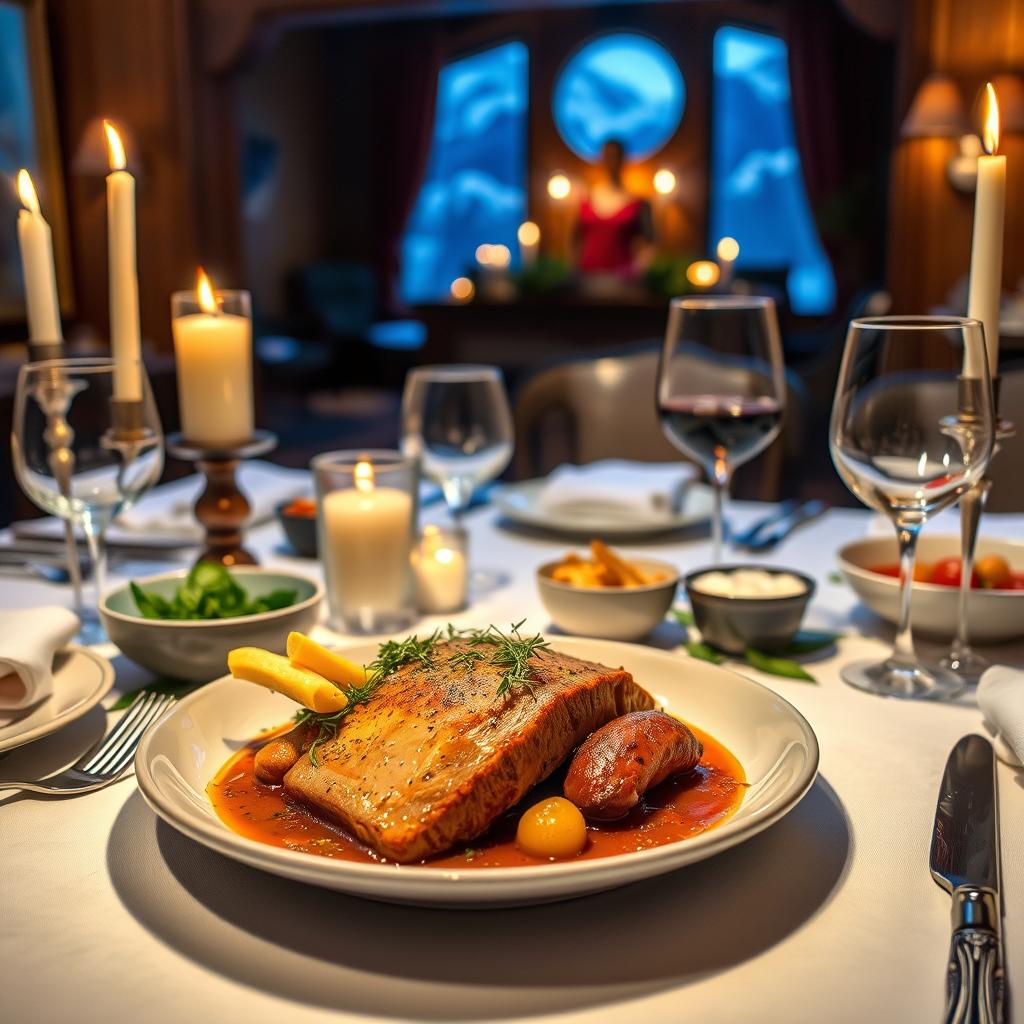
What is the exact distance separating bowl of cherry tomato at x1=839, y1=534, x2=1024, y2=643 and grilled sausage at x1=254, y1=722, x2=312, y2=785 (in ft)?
2.16

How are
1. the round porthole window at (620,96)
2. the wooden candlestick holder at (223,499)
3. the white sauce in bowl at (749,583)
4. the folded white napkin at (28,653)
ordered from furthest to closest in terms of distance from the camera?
the round porthole window at (620,96) < the wooden candlestick holder at (223,499) < the white sauce in bowl at (749,583) < the folded white napkin at (28,653)

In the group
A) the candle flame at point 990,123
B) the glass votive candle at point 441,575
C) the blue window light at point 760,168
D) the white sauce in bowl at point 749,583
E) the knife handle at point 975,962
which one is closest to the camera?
the knife handle at point 975,962

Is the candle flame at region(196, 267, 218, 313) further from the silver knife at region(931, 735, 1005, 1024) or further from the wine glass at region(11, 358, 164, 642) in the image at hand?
the silver knife at region(931, 735, 1005, 1024)

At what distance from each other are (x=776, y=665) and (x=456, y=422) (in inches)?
22.1

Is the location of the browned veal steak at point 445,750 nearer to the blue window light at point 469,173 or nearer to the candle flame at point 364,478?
the candle flame at point 364,478

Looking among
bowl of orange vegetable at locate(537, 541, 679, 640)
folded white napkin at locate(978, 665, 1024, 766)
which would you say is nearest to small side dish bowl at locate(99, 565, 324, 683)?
bowl of orange vegetable at locate(537, 541, 679, 640)

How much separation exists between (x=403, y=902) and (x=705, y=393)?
3.10 ft

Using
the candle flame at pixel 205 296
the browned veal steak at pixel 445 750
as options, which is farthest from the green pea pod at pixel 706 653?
the candle flame at pixel 205 296

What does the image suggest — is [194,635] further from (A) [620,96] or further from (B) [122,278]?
(A) [620,96]

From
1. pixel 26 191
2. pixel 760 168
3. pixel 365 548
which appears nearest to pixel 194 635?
pixel 365 548

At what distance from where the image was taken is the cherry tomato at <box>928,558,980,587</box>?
1187mm

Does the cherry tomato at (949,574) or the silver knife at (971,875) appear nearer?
the silver knife at (971,875)

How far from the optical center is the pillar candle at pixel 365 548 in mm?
1224

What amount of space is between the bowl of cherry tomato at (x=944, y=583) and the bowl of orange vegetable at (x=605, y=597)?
22 centimetres
